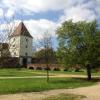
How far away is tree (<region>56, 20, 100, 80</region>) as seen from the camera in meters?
39.2

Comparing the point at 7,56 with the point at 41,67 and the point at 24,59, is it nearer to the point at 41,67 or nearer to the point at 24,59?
the point at 41,67

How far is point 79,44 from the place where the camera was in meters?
39.9

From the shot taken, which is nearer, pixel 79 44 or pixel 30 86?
pixel 30 86

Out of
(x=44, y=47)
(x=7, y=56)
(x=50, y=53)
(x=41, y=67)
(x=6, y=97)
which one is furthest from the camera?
(x=41, y=67)

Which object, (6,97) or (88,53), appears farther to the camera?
(88,53)

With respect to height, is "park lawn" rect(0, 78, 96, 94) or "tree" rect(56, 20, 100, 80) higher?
"tree" rect(56, 20, 100, 80)

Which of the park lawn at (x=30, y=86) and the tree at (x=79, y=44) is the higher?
the tree at (x=79, y=44)

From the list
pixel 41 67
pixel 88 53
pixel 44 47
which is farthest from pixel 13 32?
pixel 41 67

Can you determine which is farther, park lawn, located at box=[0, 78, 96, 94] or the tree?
the tree

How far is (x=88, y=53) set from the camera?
128 ft

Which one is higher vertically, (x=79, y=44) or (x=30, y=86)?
(x=79, y=44)

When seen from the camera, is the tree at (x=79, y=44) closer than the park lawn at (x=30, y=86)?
No

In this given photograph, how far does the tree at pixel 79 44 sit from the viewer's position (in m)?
39.2

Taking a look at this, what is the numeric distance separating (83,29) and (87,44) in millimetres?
1966
